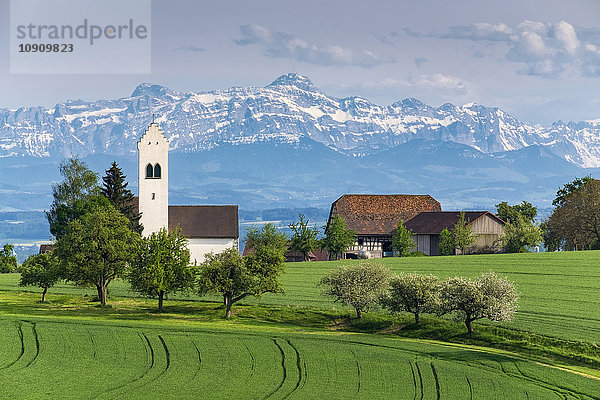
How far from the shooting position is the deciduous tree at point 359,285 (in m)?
60.7

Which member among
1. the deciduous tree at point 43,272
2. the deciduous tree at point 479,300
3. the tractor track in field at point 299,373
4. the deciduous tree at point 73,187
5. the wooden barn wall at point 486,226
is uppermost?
the deciduous tree at point 73,187

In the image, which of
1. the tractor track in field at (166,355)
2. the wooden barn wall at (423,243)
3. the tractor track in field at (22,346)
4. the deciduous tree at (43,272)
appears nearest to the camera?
the tractor track in field at (166,355)

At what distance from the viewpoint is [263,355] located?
1829 inches

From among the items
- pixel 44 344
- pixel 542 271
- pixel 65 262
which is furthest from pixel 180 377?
pixel 542 271

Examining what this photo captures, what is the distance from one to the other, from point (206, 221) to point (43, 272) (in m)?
40.3

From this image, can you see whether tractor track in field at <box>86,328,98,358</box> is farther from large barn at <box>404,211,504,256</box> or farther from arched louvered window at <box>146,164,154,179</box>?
large barn at <box>404,211,504,256</box>

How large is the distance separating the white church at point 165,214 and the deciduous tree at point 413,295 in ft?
154

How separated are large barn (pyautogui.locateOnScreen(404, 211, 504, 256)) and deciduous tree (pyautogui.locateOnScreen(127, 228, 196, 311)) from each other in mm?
49689

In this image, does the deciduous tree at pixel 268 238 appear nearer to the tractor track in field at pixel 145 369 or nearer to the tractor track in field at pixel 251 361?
the tractor track in field at pixel 145 369

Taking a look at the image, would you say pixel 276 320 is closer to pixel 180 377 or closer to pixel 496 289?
pixel 496 289

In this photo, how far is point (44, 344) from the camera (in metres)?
48.2

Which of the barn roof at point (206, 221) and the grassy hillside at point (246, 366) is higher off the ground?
the barn roof at point (206, 221)

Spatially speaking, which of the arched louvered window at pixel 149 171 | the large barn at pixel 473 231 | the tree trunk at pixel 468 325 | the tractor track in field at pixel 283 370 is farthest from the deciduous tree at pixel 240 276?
the large barn at pixel 473 231

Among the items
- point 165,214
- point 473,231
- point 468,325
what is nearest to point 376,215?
point 473,231
